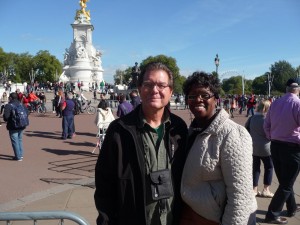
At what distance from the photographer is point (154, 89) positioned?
2.57 m

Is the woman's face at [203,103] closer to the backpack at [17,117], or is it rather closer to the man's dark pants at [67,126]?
the backpack at [17,117]

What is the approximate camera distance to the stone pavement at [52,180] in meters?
5.68

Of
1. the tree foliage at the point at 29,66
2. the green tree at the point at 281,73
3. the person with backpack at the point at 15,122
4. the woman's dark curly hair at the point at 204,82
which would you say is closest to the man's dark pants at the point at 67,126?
the person with backpack at the point at 15,122

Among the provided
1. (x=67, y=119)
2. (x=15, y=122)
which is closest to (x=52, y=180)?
(x=15, y=122)

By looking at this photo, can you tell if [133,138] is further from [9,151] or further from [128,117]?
[9,151]

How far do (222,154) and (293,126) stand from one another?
2.73m

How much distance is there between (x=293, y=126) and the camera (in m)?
4.60

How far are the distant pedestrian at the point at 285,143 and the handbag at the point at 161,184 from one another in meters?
2.74

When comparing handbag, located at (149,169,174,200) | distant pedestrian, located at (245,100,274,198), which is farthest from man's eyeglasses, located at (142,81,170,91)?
distant pedestrian, located at (245,100,274,198)

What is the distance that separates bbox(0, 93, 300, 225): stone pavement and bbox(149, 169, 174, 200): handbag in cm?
280

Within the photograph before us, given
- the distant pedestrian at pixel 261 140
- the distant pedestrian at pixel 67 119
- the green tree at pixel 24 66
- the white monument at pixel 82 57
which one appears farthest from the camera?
the green tree at pixel 24 66

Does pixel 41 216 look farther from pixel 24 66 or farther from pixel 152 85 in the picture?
pixel 24 66

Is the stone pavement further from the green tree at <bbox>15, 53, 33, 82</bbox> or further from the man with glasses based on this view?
the green tree at <bbox>15, 53, 33, 82</bbox>

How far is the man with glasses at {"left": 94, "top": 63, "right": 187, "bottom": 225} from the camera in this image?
245 cm
